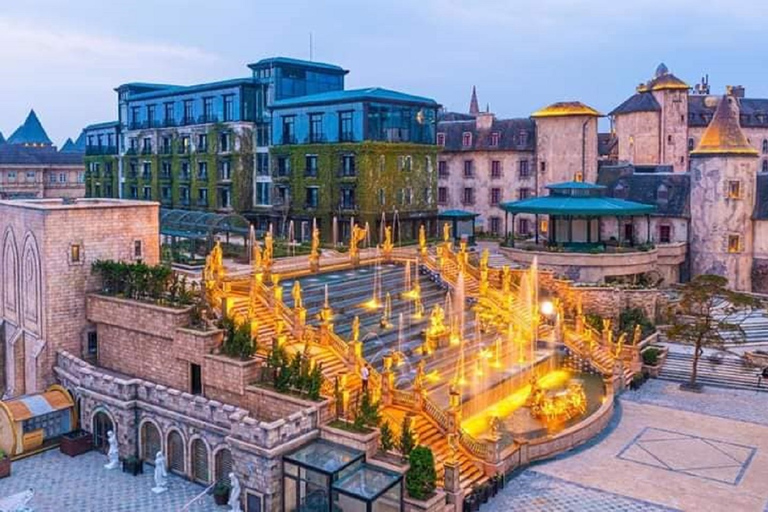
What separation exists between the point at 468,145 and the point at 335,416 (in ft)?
153

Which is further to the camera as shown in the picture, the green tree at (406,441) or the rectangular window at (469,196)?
the rectangular window at (469,196)

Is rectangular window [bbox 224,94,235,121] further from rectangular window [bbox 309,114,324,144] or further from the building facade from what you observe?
the building facade

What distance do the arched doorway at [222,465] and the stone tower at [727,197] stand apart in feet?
122

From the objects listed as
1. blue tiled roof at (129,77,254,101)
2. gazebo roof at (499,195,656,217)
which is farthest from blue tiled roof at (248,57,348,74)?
gazebo roof at (499,195,656,217)

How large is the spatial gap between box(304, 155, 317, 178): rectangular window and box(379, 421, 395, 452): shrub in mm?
36467

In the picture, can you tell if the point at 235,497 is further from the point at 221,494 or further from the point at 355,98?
the point at 355,98

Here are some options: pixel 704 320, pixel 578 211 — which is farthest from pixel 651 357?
pixel 578 211

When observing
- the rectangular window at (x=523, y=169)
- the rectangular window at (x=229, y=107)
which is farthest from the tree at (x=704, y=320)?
the rectangular window at (x=229, y=107)

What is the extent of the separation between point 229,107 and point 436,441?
44006 millimetres

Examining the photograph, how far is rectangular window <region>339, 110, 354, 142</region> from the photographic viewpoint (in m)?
53.7

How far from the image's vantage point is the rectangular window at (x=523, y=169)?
6281 cm

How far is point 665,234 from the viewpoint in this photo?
52125 mm

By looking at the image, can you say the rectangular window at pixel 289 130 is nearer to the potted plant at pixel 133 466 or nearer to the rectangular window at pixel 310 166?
the rectangular window at pixel 310 166

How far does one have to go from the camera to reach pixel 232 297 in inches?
1148
